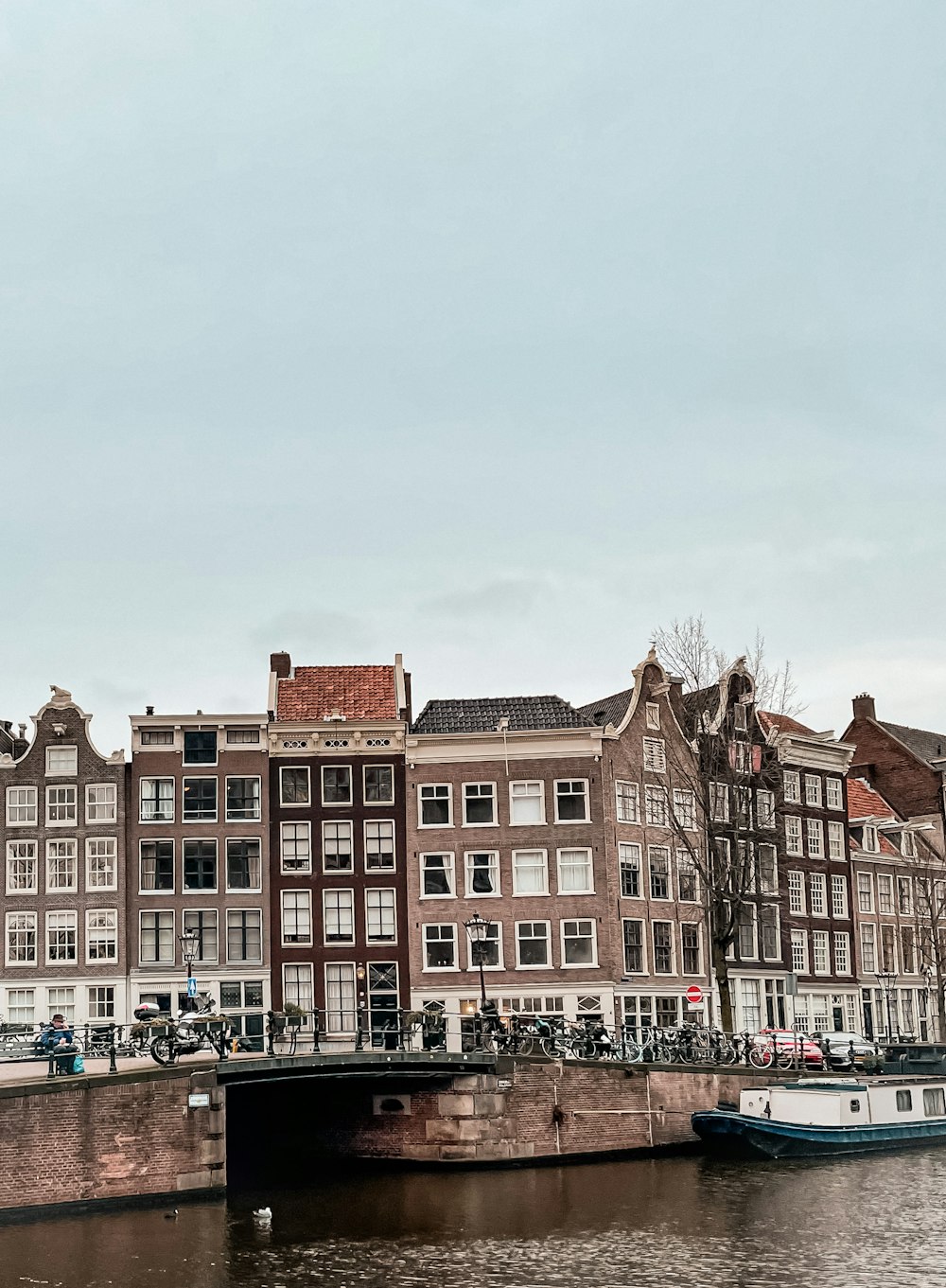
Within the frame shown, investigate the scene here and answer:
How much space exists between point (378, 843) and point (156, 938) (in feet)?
31.2

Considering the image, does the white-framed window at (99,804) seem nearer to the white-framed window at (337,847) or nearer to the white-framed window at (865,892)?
the white-framed window at (337,847)

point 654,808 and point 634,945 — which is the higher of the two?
point 654,808

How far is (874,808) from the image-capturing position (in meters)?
90.2

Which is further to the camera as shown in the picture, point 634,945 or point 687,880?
point 687,880

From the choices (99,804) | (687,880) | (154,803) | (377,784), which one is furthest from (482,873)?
(99,804)

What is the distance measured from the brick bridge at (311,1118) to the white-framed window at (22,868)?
1673 cm

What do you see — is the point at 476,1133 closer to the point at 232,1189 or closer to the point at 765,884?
the point at 232,1189

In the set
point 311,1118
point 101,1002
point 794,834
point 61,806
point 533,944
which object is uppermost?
point 61,806

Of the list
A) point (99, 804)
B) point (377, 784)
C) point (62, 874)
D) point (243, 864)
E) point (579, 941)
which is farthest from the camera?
point (377, 784)

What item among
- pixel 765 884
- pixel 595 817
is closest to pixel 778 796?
pixel 765 884

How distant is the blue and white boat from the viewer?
51.9m

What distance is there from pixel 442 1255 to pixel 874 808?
5838 centimetres

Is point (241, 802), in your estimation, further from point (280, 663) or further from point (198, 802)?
point (280, 663)

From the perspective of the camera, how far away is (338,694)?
71.7 meters
